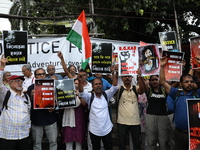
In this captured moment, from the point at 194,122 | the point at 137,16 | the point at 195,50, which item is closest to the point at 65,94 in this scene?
the point at 194,122

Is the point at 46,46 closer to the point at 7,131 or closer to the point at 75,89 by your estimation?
the point at 75,89

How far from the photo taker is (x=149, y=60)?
451 cm

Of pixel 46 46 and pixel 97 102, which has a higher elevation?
pixel 46 46

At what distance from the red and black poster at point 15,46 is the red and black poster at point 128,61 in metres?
1.89

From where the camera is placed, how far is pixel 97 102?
446 centimetres

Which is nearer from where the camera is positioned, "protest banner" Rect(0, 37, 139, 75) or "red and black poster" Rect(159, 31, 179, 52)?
"red and black poster" Rect(159, 31, 179, 52)

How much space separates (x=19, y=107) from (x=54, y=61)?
2973 mm

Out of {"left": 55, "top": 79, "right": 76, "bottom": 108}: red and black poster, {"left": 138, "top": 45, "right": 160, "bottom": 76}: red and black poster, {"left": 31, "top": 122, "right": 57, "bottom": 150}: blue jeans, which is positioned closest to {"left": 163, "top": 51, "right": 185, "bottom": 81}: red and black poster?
{"left": 138, "top": 45, "right": 160, "bottom": 76}: red and black poster

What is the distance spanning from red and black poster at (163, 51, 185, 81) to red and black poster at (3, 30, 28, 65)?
8.96 feet

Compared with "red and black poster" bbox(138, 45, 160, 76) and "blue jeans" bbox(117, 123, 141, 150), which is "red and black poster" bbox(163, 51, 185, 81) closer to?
"red and black poster" bbox(138, 45, 160, 76)

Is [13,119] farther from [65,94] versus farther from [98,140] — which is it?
[98,140]

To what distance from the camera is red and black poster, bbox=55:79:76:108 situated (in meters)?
4.61

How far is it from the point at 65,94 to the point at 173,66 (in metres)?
2.00

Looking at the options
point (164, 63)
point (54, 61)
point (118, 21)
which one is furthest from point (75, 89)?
point (118, 21)
